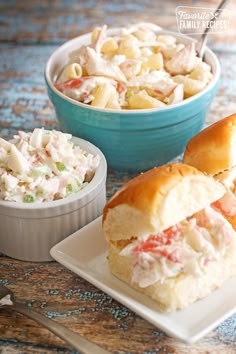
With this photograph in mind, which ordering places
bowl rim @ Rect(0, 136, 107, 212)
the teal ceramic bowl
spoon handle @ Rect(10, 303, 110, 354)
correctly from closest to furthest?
spoon handle @ Rect(10, 303, 110, 354)
bowl rim @ Rect(0, 136, 107, 212)
the teal ceramic bowl

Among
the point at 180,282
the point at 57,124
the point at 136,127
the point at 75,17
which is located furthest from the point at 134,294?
the point at 75,17

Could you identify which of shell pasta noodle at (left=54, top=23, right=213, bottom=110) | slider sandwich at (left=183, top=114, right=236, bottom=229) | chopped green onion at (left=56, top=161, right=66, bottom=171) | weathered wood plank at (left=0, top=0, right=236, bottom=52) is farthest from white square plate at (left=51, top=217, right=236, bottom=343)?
weathered wood plank at (left=0, top=0, right=236, bottom=52)

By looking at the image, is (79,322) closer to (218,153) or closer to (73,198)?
(73,198)

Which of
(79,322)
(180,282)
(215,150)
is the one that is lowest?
(79,322)

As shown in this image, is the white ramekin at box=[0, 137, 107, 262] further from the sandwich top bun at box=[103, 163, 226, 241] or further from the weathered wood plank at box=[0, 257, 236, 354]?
the sandwich top bun at box=[103, 163, 226, 241]

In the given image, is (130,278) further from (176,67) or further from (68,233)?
(176,67)

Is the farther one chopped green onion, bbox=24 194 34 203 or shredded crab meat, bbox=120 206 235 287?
chopped green onion, bbox=24 194 34 203

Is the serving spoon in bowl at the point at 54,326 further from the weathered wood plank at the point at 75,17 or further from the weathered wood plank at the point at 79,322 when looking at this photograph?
the weathered wood plank at the point at 75,17
